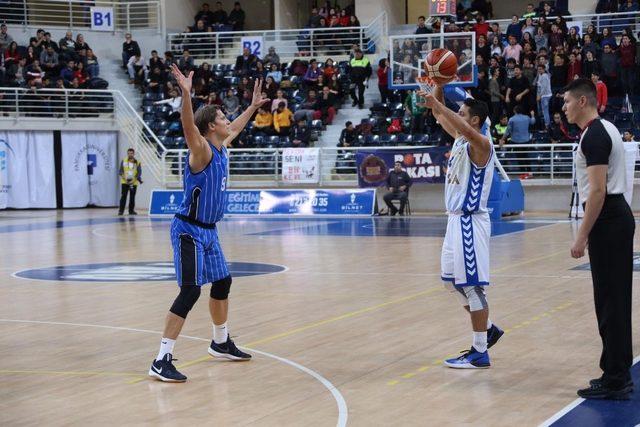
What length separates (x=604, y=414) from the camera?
6.03 metres

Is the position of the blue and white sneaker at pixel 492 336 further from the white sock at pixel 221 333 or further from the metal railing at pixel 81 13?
the metal railing at pixel 81 13

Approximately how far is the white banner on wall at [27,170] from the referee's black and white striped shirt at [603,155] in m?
28.3

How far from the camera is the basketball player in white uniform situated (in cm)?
741

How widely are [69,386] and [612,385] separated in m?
3.56

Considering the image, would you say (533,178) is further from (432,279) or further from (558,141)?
(432,279)

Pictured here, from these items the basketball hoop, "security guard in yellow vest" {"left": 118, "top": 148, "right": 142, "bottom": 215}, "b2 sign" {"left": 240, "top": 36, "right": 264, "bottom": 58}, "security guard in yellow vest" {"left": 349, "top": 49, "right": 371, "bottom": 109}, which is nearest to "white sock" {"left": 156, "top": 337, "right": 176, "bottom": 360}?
the basketball hoop

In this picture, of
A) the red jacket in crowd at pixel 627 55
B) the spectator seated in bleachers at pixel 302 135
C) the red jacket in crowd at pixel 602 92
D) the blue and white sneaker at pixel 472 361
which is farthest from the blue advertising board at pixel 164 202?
the blue and white sneaker at pixel 472 361

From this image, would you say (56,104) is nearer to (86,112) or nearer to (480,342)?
(86,112)

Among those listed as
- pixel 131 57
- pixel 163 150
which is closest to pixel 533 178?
→ pixel 163 150

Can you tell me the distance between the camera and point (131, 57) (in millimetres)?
34969

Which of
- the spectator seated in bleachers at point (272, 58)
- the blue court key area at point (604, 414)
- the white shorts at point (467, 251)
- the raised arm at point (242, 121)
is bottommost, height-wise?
the blue court key area at point (604, 414)

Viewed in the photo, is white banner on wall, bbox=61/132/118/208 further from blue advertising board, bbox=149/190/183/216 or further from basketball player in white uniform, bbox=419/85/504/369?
basketball player in white uniform, bbox=419/85/504/369

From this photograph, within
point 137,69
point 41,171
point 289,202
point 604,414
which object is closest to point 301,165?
point 289,202

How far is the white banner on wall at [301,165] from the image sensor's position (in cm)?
2895
